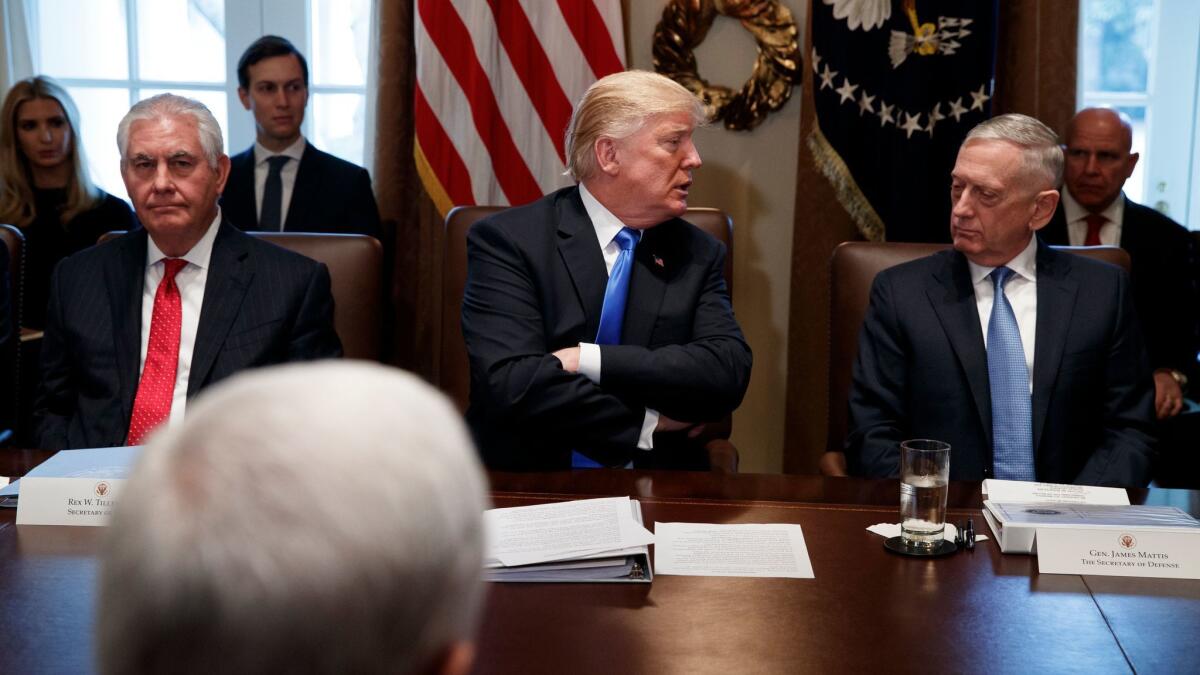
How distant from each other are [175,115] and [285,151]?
1359 millimetres

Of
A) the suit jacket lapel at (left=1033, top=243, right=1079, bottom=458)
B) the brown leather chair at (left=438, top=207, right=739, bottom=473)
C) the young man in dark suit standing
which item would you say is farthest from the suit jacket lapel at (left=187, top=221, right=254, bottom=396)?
the suit jacket lapel at (left=1033, top=243, right=1079, bottom=458)

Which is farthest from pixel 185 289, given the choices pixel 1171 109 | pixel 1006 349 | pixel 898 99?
pixel 1171 109

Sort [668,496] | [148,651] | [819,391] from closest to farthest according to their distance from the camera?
[148,651]
[668,496]
[819,391]

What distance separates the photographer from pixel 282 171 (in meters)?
4.12

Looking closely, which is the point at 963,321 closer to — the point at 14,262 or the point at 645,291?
the point at 645,291

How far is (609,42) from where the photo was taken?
4.04 m

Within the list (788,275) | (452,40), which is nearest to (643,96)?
(452,40)

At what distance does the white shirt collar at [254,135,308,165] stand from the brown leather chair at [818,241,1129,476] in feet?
6.58

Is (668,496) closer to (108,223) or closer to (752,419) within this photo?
(752,419)

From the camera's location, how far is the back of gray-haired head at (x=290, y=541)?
1.88ft

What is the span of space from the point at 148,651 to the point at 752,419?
12.9ft

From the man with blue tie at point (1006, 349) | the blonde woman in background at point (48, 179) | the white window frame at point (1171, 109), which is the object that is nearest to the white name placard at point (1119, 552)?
the man with blue tie at point (1006, 349)

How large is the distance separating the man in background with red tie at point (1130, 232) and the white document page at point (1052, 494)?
5.49 feet

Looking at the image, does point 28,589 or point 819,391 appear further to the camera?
point 819,391
